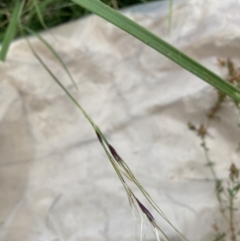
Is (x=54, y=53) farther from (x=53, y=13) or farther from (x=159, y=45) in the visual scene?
(x=159, y=45)

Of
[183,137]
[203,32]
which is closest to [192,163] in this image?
[183,137]

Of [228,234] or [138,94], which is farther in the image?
[138,94]

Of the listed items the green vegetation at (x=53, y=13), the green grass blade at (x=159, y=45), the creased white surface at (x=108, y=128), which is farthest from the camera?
the green vegetation at (x=53, y=13)

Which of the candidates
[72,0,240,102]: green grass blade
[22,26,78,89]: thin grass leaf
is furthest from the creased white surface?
[72,0,240,102]: green grass blade

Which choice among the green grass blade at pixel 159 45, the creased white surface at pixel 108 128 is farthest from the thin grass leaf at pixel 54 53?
the green grass blade at pixel 159 45

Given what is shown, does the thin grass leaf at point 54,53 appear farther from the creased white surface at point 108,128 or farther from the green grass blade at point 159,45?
the green grass blade at point 159,45

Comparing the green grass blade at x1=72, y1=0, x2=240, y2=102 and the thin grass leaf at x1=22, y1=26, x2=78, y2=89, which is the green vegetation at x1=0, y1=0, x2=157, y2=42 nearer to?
the thin grass leaf at x1=22, y1=26, x2=78, y2=89

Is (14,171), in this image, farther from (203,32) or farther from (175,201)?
(203,32)
